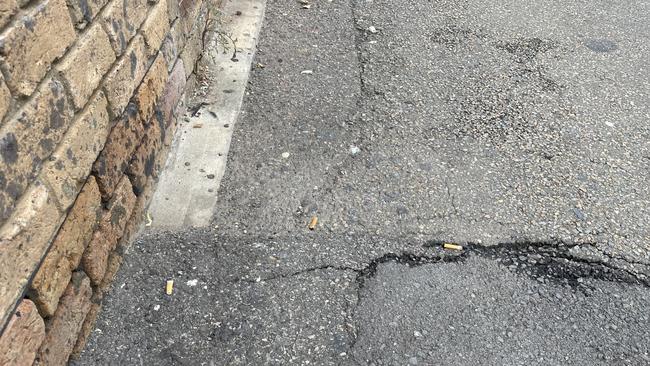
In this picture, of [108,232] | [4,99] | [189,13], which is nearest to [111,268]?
[108,232]

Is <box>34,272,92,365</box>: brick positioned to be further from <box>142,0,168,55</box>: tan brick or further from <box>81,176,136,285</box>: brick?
<box>142,0,168,55</box>: tan brick

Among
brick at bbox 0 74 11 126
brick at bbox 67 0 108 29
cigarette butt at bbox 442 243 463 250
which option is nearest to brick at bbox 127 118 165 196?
brick at bbox 67 0 108 29

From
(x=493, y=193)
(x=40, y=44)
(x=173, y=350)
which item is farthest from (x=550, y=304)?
(x=40, y=44)

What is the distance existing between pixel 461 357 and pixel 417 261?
539 mm

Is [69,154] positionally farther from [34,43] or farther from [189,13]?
[189,13]

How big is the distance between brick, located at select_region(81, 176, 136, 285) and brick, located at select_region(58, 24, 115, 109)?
0.53 m

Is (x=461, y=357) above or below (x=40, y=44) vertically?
below

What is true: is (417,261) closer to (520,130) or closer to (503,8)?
(520,130)

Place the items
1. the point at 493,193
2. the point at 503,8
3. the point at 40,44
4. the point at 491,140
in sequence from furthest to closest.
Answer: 1. the point at 503,8
2. the point at 491,140
3. the point at 493,193
4. the point at 40,44

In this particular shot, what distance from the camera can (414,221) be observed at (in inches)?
115

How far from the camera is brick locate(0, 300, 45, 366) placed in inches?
67.6

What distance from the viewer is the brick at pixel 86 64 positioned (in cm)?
199

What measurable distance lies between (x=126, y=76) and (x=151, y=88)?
0.33 metres

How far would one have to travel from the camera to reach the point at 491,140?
347cm
